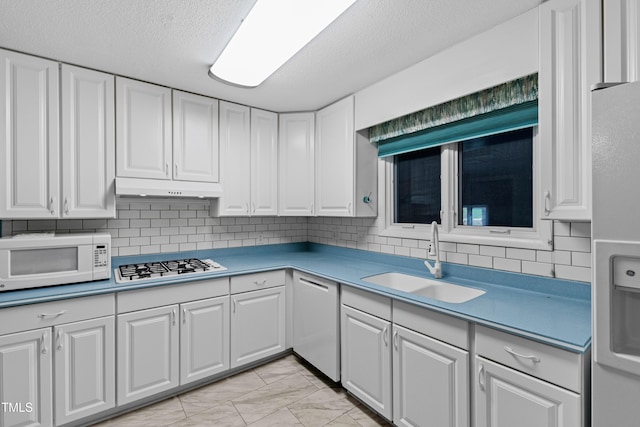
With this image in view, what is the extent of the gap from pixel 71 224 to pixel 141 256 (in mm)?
543

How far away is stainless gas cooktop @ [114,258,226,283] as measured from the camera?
2162 mm

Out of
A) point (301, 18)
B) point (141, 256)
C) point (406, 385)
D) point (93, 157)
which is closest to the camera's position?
point (301, 18)

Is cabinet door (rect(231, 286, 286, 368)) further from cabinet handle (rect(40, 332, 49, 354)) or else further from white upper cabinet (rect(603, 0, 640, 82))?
white upper cabinet (rect(603, 0, 640, 82))

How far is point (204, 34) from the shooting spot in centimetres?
177

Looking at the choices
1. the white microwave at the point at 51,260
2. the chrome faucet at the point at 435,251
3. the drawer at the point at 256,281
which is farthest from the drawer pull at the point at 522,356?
the white microwave at the point at 51,260

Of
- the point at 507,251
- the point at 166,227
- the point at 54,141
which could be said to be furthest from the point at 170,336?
the point at 507,251

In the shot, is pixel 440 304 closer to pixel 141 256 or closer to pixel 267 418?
pixel 267 418

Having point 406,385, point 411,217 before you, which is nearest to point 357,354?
point 406,385

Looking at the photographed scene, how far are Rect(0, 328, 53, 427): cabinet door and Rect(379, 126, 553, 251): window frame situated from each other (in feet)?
8.03

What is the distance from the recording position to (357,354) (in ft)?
6.88

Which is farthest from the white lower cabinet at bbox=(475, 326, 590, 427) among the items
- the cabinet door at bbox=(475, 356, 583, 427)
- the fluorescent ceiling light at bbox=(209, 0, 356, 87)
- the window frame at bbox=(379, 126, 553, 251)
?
the fluorescent ceiling light at bbox=(209, 0, 356, 87)

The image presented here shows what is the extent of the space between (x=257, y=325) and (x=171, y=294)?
2.47 ft

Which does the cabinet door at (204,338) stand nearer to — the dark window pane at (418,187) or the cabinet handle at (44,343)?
the cabinet handle at (44,343)

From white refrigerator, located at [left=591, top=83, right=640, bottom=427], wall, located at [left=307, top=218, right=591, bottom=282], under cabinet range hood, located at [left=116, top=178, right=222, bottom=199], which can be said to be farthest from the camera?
under cabinet range hood, located at [left=116, top=178, right=222, bottom=199]
